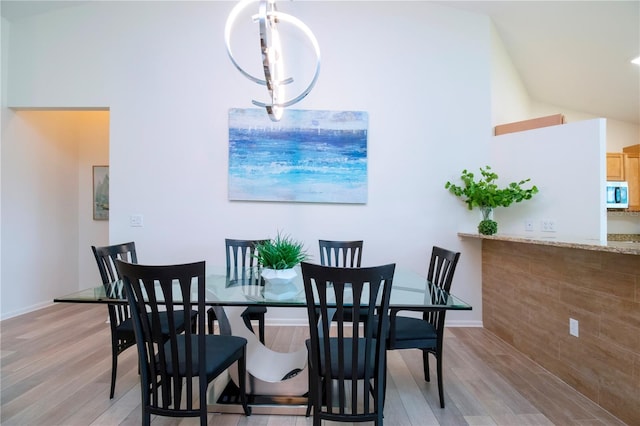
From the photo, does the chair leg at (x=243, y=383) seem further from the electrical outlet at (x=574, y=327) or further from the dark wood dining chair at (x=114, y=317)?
the electrical outlet at (x=574, y=327)

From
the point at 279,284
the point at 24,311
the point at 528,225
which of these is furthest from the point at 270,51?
the point at 24,311

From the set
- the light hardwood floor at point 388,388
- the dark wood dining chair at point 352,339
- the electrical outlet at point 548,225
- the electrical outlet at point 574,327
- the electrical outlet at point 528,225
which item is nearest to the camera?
the dark wood dining chair at point 352,339

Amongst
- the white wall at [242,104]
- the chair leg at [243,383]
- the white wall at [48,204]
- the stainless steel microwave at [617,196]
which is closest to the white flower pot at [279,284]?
the chair leg at [243,383]

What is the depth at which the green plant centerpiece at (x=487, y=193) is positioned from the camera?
9.59ft

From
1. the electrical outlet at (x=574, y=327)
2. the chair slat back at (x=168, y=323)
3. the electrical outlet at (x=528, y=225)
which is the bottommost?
the electrical outlet at (x=574, y=327)

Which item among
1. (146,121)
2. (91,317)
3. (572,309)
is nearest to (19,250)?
(91,317)

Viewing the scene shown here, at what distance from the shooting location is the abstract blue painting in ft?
10.7

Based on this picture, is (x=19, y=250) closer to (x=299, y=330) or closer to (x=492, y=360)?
(x=299, y=330)

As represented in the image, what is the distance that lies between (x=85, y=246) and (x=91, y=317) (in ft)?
4.35

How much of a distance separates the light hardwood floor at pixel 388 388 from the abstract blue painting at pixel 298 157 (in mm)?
1466

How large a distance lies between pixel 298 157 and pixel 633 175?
4.64 metres

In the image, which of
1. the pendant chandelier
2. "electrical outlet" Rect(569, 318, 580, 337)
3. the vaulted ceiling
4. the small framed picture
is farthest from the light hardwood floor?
the vaulted ceiling

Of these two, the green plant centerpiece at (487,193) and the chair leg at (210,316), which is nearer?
the chair leg at (210,316)

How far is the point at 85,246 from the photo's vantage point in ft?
14.2
